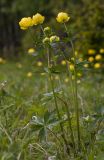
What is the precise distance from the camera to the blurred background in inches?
320

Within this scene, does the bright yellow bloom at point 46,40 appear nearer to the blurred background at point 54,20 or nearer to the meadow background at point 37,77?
the meadow background at point 37,77

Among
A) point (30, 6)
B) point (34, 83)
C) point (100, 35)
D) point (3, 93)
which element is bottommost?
point (3, 93)

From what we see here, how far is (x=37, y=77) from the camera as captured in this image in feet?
23.9

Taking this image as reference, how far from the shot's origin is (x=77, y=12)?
8.95m

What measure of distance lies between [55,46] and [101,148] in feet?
1.85

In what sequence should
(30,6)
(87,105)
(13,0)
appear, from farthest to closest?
1. (13,0)
2. (30,6)
3. (87,105)

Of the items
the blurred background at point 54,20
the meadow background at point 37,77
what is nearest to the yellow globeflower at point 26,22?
the meadow background at point 37,77

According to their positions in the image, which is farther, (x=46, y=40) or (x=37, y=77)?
(x=37, y=77)

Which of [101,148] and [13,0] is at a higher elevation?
[13,0]

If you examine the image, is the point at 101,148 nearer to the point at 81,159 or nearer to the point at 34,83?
the point at 81,159

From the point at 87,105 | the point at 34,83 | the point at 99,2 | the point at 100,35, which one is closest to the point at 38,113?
the point at 87,105

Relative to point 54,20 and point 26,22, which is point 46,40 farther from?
point 54,20

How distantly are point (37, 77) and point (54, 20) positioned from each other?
4.03 m

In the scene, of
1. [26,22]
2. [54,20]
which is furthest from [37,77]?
[26,22]
